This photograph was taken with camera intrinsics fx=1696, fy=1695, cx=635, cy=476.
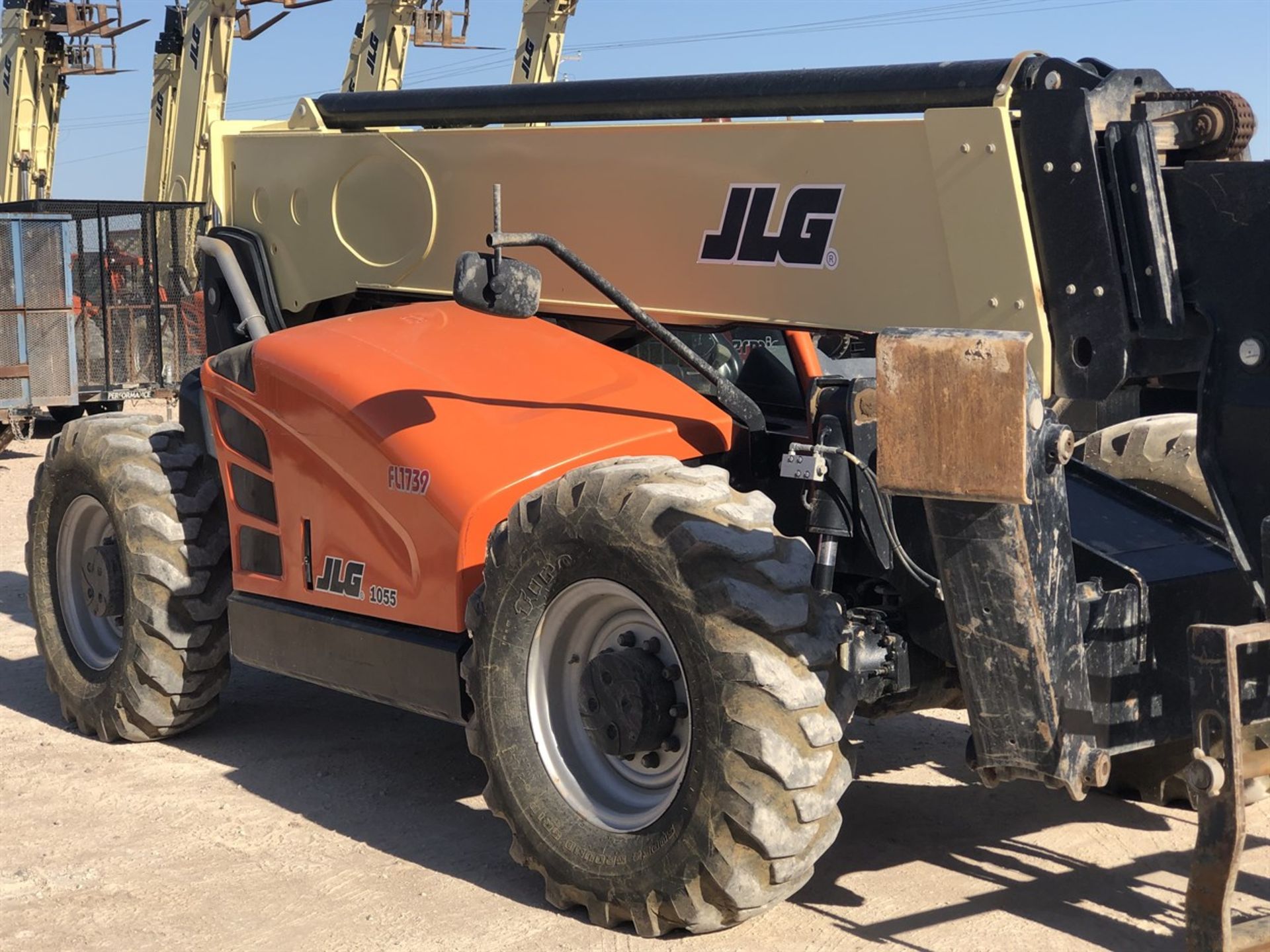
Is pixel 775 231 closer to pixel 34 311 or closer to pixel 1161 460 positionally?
pixel 1161 460

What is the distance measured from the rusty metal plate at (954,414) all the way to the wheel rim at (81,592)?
4440 mm

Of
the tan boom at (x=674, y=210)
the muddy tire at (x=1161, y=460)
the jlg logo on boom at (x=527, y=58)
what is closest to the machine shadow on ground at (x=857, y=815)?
the muddy tire at (x=1161, y=460)

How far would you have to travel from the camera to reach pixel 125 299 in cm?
2025

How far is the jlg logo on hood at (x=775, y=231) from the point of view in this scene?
5332mm

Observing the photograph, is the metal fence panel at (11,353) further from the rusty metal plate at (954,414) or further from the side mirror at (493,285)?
the rusty metal plate at (954,414)

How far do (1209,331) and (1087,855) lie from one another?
6.34 ft

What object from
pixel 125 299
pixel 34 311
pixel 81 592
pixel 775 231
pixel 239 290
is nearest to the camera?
pixel 775 231

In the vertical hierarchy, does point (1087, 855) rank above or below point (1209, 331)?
below

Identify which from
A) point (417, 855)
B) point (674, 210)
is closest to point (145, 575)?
point (417, 855)

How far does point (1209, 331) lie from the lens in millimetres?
4469

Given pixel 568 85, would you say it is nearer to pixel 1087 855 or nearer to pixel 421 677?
pixel 421 677

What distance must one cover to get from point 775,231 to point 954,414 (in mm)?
1596

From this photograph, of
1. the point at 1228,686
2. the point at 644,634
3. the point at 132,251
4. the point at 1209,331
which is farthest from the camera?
the point at 132,251

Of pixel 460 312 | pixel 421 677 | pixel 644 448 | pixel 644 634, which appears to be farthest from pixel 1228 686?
pixel 460 312
